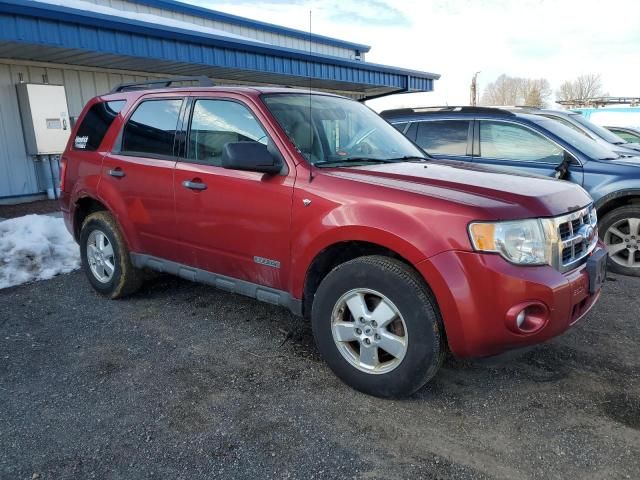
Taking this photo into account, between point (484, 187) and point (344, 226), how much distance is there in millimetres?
832

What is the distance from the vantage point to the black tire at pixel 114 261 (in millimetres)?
4480

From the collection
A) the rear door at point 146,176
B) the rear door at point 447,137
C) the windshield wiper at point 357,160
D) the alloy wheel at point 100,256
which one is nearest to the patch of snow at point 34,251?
the alloy wheel at point 100,256

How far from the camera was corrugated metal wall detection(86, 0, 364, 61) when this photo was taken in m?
12.6

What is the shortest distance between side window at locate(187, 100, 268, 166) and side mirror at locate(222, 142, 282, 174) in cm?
30

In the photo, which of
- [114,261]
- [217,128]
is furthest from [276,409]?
[114,261]

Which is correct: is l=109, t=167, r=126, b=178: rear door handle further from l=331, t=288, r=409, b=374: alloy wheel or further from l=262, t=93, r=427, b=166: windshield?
l=331, t=288, r=409, b=374: alloy wheel

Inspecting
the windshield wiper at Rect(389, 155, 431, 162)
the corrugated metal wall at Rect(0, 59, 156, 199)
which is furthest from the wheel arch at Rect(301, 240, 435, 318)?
the corrugated metal wall at Rect(0, 59, 156, 199)

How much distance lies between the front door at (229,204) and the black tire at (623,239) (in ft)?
13.5

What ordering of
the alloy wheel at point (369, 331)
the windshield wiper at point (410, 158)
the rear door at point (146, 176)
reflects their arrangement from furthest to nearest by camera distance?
1. the rear door at point (146, 176)
2. the windshield wiper at point (410, 158)
3. the alloy wheel at point (369, 331)

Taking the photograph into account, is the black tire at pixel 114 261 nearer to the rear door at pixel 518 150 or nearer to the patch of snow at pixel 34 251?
the patch of snow at pixel 34 251

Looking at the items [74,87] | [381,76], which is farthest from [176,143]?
[381,76]

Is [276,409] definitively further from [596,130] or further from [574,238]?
[596,130]

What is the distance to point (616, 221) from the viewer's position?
18.2ft

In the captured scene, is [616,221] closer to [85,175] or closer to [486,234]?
[486,234]
